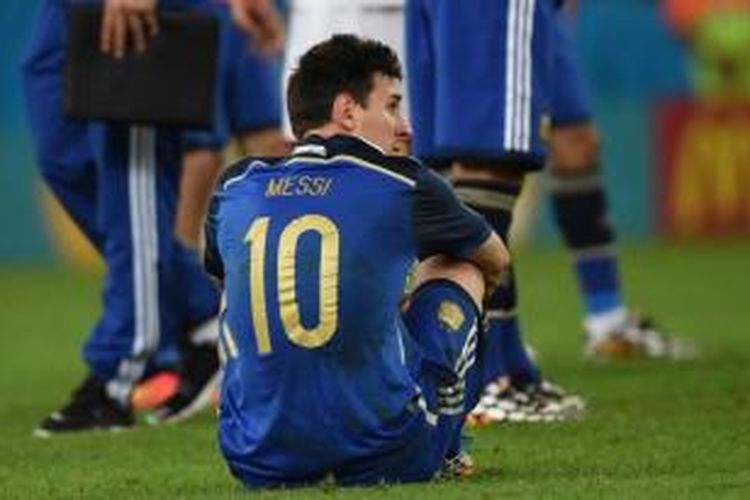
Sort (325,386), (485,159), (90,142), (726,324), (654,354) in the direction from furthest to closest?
1. (726,324)
2. (654,354)
3. (90,142)
4. (485,159)
5. (325,386)

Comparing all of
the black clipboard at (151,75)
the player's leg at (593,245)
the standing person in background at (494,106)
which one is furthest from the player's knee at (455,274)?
the player's leg at (593,245)

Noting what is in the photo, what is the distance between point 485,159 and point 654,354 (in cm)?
259

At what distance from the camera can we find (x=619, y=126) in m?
17.8

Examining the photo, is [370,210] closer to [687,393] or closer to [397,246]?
[397,246]

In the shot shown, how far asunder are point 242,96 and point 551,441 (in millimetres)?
3031

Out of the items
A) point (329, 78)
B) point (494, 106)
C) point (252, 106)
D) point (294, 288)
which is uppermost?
point (329, 78)

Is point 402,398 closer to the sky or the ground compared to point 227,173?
closer to the ground

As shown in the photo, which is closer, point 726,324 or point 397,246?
point 397,246

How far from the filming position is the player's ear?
6.08 meters

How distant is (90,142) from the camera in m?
8.27

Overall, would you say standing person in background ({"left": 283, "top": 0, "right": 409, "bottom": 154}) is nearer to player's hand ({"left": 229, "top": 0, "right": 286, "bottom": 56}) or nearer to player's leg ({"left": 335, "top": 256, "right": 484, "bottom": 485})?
player's hand ({"left": 229, "top": 0, "right": 286, "bottom": 56})

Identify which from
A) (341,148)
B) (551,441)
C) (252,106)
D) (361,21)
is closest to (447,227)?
(341,148)

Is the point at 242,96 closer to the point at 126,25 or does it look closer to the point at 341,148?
the point at 126,25

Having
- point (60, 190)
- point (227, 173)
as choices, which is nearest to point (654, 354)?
point (60, 190)
